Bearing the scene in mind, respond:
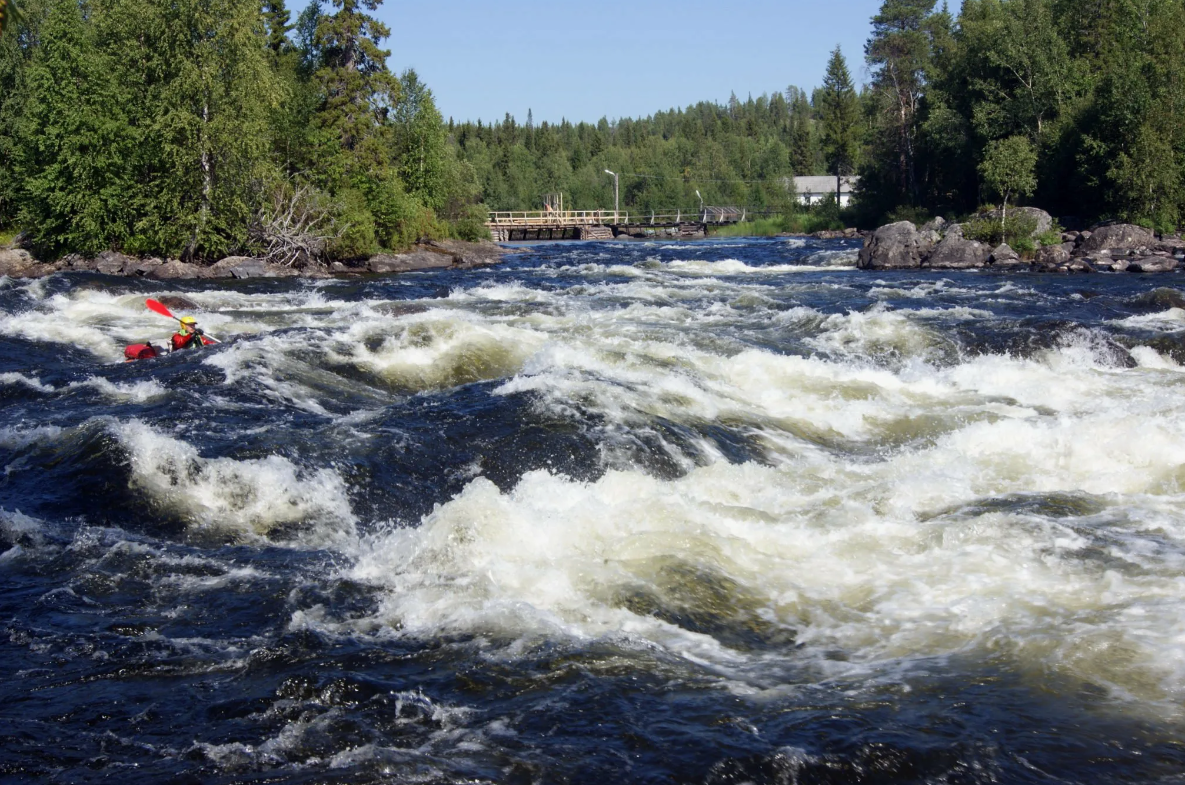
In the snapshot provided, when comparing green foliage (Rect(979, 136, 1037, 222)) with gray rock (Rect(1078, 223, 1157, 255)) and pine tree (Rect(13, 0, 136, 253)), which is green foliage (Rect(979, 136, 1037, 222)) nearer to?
gray rock (Rect(1078, 223, 1157, 255))

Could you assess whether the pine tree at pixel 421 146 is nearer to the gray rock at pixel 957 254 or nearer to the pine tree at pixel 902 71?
the gray rock at pixel 957 254

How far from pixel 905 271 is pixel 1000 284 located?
609cm

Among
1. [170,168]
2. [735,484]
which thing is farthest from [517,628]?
[170,168]

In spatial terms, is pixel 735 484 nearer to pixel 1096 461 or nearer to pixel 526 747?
pixel 1096 461

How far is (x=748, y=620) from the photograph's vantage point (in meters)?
6.39

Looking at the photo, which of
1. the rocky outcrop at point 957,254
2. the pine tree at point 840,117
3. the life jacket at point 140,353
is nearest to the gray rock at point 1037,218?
the rocky outcrop at point 957,254

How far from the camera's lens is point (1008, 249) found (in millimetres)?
31562

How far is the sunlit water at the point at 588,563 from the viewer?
480cm

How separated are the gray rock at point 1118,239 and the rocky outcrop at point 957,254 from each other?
3.37 metres

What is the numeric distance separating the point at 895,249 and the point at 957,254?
2.02 meters

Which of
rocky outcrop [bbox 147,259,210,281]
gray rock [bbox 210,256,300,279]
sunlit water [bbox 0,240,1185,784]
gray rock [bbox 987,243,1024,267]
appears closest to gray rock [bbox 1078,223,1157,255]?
gray rock [bbox 987,243,1024,267]

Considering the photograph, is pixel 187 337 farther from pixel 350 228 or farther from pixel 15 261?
pixel 350 228

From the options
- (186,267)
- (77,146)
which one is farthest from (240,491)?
(77,146)

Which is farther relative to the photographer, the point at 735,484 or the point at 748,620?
the point at 735,484
